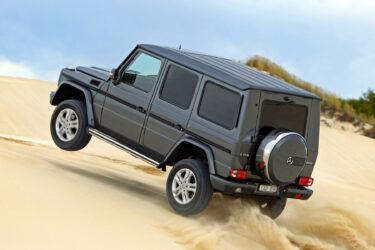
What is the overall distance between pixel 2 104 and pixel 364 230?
13823 millimetres

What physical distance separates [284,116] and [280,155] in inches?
21.8

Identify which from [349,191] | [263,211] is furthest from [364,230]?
[349,191]

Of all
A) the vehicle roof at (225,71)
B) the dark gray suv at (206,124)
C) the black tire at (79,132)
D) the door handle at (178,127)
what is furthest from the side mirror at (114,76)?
the door handle at (178,127)

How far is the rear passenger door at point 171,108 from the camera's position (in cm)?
761

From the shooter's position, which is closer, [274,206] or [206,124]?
[206,124]

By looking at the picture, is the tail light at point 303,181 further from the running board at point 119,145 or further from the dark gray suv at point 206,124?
the running board at point 119,145

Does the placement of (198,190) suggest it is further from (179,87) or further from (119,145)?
(119,145)

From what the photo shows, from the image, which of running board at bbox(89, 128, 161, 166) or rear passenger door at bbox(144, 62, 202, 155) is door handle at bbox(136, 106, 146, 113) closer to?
rear passenger door at bbox(144, 62, 202, 155)

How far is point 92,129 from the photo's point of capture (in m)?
8.62

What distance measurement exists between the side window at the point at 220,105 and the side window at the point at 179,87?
217mm

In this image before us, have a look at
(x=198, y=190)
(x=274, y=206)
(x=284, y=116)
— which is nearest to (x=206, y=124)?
(x=198, y=190)

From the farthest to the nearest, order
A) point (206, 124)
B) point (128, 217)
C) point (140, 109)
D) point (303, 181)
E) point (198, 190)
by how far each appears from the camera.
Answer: point (140, 109)
point (303, 181)
point (206, 124)
point (198, 190)
point (128, 217)

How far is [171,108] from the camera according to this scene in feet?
25.5

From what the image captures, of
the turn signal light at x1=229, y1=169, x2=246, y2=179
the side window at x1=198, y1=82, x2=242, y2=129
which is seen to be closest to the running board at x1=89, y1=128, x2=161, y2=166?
the side window at x1=198, y1=82, x2=242, y2=129
